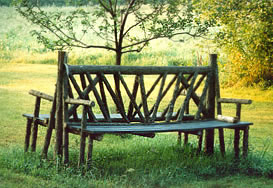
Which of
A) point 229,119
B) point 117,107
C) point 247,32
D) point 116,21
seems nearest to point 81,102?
point 117,107

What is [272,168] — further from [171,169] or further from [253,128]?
[253,128]

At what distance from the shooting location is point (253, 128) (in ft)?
35.8

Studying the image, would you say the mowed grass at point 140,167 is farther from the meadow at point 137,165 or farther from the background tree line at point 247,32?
the background tree line at point 247,32

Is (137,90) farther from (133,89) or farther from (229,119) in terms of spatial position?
(229,119)

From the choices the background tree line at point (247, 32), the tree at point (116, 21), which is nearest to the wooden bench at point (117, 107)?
the tree at point (116, 21)

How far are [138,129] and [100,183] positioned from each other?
2.96ft

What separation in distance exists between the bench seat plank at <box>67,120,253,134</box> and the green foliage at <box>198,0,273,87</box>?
20.8 ft

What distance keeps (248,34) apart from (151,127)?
821 cm

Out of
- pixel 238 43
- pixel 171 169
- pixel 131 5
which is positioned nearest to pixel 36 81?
pixel 238 43

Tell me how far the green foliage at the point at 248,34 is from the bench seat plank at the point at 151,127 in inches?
249

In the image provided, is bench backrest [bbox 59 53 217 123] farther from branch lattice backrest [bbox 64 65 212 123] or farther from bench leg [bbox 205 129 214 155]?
bench leg [bbox 205 129 214 155]

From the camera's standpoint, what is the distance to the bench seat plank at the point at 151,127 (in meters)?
5.98

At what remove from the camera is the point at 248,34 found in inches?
547

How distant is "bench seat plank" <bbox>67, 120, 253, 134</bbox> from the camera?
5984mm
